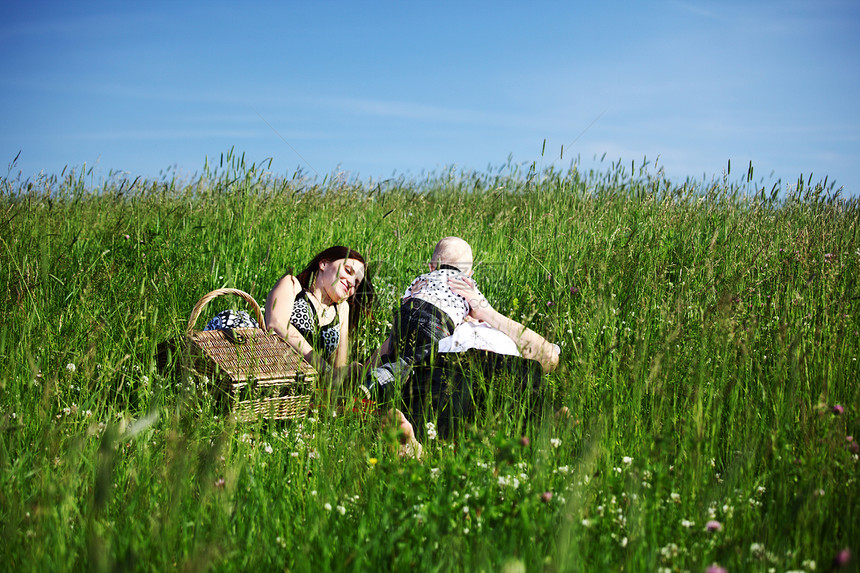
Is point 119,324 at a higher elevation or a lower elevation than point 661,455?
higher

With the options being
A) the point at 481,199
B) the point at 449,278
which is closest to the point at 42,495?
the point at 449,278

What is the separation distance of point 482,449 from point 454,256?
8.04 ft

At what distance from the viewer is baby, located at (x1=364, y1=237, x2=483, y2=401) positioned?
3.55 meters

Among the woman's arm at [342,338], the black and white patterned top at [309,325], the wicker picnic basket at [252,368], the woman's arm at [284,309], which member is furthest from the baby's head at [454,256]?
the wicker picnic basket at [252,368]

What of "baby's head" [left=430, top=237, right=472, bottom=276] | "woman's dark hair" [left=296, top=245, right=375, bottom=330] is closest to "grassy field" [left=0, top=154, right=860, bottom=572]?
"woman's dark hair" [left=296, top=245, right=375, bottom=330]

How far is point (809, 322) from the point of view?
119 inches

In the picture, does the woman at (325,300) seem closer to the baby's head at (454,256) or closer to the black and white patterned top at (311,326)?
the black and white patterned top at (311,326)

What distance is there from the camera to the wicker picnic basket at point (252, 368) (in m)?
3.00

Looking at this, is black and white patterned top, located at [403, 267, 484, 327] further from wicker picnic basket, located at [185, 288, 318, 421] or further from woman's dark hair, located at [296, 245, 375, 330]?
wicker picnic basket, located at [185, 288, 318, 421]

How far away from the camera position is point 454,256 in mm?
4469

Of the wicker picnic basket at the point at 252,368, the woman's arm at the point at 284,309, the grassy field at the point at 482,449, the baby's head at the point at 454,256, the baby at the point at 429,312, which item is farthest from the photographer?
the baby's head at the point at 454,256

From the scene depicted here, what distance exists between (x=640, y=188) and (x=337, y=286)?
4.45 meters

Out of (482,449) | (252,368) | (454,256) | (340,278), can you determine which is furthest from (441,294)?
(482,449)

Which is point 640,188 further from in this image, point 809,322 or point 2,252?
point 2,252
